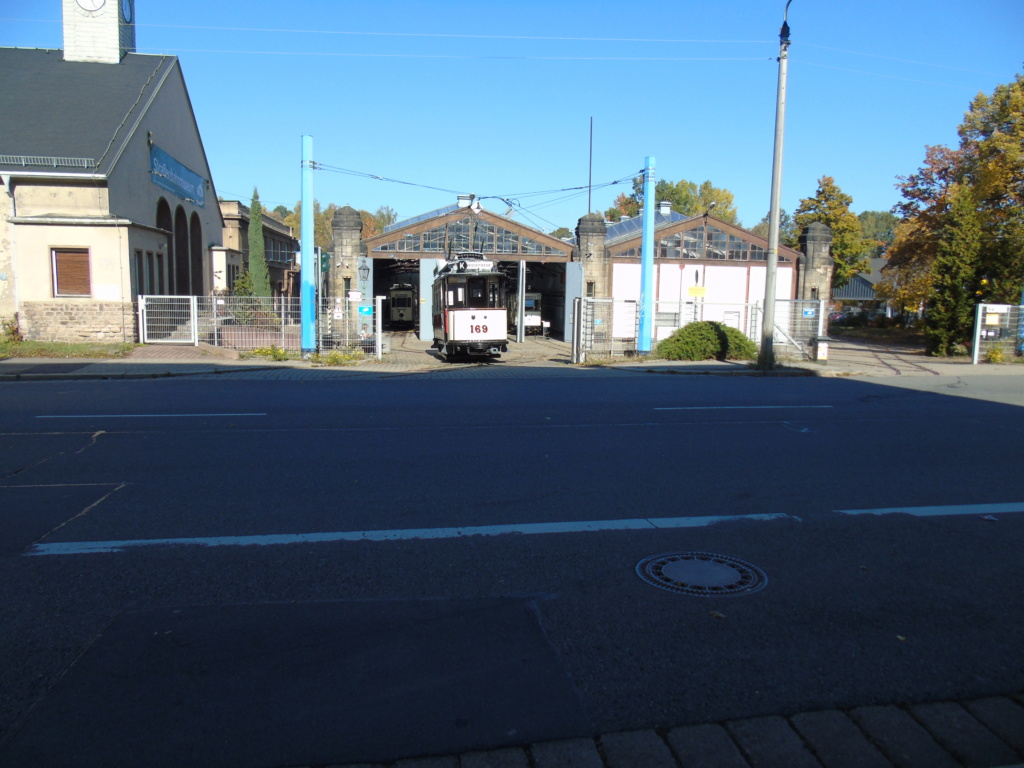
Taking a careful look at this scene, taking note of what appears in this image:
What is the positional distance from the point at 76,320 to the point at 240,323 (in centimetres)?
470

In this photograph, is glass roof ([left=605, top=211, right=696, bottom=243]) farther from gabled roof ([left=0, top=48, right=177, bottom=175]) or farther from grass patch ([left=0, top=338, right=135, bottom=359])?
grass patch ([left=0, top=338, right=135, bottom=359])

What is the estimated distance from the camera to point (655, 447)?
9367mm

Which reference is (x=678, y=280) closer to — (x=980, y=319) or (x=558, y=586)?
(x=980, y=319)

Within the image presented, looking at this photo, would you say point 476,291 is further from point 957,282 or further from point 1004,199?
point 1004,199

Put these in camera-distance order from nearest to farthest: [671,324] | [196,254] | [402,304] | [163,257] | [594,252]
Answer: [163,257], [671,324], [594,252], [196,254], [402,304]

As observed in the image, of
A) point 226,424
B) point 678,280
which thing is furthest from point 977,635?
point 678,280

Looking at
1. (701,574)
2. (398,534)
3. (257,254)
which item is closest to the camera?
(701,574)

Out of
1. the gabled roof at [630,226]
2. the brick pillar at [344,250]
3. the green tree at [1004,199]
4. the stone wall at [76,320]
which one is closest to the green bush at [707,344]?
the green tree at [1004,199]

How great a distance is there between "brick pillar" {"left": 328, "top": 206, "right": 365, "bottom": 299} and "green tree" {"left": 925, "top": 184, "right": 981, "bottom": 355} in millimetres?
22442

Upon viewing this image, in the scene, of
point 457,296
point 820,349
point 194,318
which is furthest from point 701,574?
point 194,318

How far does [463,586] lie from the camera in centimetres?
487

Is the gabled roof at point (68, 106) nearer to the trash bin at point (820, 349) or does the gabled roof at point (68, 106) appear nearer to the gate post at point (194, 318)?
the gate post at point (194, 318)

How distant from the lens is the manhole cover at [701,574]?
4883 millimetres

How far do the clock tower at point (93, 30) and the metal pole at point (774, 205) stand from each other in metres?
24.3
